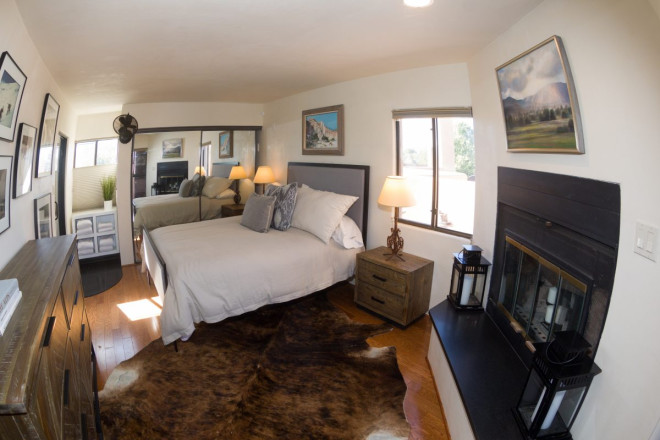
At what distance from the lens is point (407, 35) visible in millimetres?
2029

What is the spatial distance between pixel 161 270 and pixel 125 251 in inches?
90.5

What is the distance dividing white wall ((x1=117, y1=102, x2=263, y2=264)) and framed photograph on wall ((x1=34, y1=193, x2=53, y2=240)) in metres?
1.82

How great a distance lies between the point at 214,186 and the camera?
469 centimetres

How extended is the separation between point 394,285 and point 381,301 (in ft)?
0.78

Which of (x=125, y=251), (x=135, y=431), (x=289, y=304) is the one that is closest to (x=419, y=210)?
(x=289, y=304)

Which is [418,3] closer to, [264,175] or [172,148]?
[264,175]

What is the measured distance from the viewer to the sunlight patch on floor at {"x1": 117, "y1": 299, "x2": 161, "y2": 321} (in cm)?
315

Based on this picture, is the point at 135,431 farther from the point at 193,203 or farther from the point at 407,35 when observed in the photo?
the point at 193,203

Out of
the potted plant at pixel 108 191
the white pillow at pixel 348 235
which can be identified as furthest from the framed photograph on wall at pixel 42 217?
the white pillow at pixel 348 235

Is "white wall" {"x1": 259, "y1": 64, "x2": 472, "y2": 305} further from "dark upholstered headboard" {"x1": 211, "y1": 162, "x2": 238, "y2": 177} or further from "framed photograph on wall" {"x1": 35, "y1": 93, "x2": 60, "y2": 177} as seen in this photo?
"framed photograph on wall" {"x1": 35, "y1": 93, "x2": 60, "y2": 177}

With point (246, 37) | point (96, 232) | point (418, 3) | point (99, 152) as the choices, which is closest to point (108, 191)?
point (96, 232)

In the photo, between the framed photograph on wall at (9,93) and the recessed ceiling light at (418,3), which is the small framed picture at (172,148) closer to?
the framed photograph on wall at (9,93)

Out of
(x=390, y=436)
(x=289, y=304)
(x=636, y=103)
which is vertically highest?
(x=636, y=103)

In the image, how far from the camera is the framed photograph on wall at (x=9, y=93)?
1.46 metres
